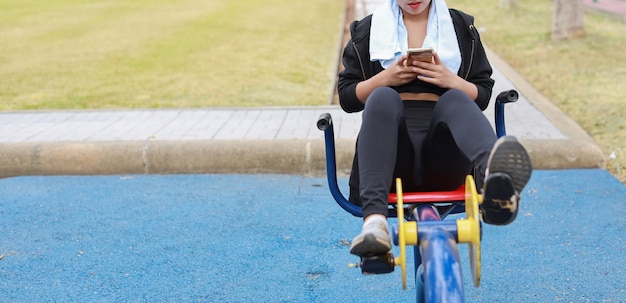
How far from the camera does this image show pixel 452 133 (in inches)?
95.4

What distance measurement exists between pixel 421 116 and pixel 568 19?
360 inches

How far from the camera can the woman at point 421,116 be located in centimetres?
219

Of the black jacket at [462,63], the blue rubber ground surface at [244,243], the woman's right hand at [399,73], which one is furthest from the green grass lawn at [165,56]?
the woman's right hand at [399,73]

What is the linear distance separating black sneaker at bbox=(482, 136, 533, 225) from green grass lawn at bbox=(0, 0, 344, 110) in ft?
18.4

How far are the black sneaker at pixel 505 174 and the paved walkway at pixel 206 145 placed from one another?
3391 mm

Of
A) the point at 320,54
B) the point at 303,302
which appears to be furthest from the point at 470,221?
the point at 320,54

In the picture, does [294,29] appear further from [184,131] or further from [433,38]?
[433,38]

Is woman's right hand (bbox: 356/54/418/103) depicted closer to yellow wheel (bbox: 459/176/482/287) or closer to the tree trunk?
yellow wheel (bbox: 459/176/482/287)

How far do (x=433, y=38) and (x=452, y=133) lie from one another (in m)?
0.51

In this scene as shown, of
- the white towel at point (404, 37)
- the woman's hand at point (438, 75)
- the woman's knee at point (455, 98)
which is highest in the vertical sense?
the white towel at point (404, 37)

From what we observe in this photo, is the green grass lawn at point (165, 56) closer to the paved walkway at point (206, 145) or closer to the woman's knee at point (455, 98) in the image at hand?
the paved walkway at point (206, 145)

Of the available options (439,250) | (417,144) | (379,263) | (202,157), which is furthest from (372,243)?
(202,157)

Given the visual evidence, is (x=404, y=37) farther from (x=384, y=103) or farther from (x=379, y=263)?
(x=379, y=263)

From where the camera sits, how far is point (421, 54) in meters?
2.50
